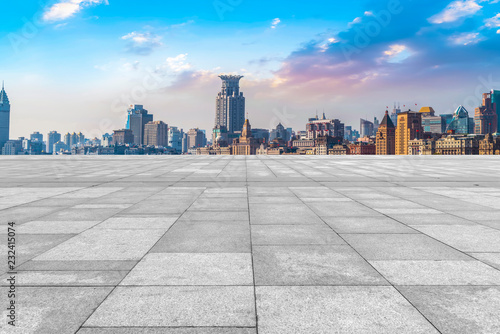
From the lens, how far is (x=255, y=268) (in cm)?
555

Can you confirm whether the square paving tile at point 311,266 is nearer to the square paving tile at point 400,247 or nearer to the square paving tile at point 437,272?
the square paving tile at point 437,272

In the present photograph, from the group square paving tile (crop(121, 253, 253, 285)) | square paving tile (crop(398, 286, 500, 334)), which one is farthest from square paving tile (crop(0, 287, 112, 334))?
A: square paving tile (crop(398, 286, 500, 334))

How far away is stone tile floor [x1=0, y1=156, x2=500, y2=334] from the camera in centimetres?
397

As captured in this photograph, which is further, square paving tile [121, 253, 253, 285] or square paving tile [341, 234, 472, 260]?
square paving tile [341, 234, 472, 260]

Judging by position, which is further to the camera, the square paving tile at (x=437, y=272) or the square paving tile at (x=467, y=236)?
the square paving tile at (x=467, y=236)

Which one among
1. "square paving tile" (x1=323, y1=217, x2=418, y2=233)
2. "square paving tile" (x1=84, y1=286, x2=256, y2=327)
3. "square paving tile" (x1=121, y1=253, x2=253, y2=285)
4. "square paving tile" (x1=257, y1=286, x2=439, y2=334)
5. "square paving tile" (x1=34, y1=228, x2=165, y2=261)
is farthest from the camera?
"square paving tile" (x1=323, y1=217, x2=418, y2=233)

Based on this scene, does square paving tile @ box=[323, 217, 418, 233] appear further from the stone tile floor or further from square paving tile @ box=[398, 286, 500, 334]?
square paving tile @ box=[398, 286, 500, 334]

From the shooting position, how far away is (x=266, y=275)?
525 centimetres

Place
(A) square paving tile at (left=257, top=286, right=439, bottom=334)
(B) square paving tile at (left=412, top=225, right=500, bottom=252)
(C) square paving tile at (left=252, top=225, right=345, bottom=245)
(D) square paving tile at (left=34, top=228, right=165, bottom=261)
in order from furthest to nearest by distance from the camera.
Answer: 1. (C) square paving tile at (left=252, top=225, right=345, bottom=245)
2. (B) square paving tile at (left=412, top=225, right=500, bottom=252)
3. (D) square paving tile at (left=34, top=228, right=165, bottom=261)
4. (A) square paving tile at (left=257, top=286, right=439, bottom=334)

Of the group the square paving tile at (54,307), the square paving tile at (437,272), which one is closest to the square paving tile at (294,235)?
the square paving tile at (437,272)

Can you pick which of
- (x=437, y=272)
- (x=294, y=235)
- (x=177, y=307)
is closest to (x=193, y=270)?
(x=177, y=307)

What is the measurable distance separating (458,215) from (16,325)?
34.2 ft

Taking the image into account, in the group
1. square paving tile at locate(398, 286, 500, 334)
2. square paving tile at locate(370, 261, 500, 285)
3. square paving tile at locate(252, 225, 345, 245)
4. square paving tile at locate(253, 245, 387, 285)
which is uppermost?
square paving tile at locate(252, 225, 345, 245)

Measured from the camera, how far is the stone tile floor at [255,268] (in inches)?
156
